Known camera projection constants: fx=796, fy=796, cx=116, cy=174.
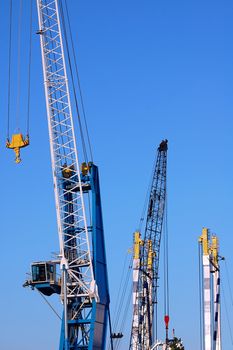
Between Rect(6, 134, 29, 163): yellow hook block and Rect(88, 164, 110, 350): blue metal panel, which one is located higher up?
Rect(6, 134, 29, 163): yellow hook block

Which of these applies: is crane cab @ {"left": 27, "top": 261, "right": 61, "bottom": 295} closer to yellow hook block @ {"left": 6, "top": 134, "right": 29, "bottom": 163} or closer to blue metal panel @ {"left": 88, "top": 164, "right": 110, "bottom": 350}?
blue metal panel @ {"left": 88, "top": 164, "right": 110, "bottom": 350}

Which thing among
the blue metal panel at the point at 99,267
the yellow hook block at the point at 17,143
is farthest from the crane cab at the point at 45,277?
the yellow hook block at the point at 17,143

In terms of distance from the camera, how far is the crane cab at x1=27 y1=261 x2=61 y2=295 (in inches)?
Answer: 3364

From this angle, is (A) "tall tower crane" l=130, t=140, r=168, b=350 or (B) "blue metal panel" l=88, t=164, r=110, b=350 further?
(A) "tall tower crane" l=130, t=140, r=168, b=350

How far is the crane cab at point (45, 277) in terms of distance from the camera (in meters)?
85.4

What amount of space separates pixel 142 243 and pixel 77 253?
47.9 meters

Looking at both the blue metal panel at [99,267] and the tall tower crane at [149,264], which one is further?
the tall tower crane at [149,264]

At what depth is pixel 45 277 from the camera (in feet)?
281

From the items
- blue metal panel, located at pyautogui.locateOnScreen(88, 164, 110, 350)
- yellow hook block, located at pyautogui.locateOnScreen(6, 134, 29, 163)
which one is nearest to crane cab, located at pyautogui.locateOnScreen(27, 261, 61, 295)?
blue metal panel, located at pyautogui.locateOnScreen(88, 164, 110, 350)

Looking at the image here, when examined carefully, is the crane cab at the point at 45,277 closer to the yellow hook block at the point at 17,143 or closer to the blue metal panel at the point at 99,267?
the blue metal panel at the point at 99,267

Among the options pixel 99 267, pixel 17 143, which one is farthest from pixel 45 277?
pixel 17 143

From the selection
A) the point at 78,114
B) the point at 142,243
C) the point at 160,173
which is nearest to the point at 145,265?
the point at 142,243

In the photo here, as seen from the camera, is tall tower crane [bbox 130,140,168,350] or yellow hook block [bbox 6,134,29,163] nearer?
yellow hook block [bbox 6,134,29,163]

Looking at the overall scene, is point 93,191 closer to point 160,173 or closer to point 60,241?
point 60,241
